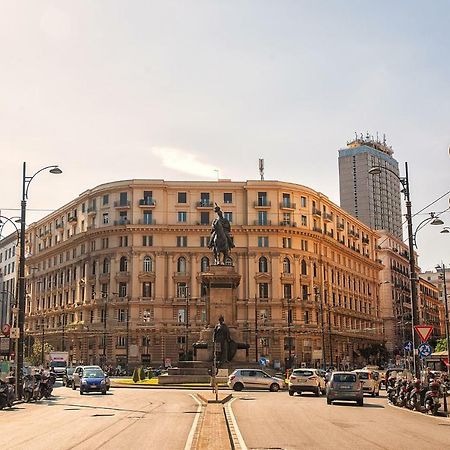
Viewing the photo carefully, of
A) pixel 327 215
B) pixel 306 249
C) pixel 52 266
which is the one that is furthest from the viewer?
pixel 52 266

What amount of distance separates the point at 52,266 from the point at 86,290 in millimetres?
16778

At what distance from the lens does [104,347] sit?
88062mm

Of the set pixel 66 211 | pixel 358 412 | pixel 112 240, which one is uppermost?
pixel 66 211

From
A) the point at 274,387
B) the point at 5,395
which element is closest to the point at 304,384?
the point at 274,387

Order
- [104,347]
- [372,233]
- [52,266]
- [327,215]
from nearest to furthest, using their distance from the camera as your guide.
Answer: [104,347]
[327,215]
[52,266]
[372,233]

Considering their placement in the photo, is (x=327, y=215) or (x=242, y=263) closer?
(x=242, y=263)

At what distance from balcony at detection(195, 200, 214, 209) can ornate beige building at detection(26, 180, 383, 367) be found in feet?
0.75

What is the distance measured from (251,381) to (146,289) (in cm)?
5062

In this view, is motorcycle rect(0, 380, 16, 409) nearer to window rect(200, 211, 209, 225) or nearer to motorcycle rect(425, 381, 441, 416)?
motorcycle rect(425, 381, 441, 416)

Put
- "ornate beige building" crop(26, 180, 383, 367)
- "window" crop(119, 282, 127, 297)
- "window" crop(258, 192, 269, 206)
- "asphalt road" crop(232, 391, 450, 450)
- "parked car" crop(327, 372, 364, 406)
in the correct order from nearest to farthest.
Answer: "asphalt road" crop(232, 391, 450, 450), "parked car" crop(327, 372, 364, 406), "ornate beige building" crop(26, 180, 383, 367), "window" crop(119, 282, 127, 297), "window" crop(258, 192, 269, 206)

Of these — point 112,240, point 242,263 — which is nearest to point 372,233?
point 242,263

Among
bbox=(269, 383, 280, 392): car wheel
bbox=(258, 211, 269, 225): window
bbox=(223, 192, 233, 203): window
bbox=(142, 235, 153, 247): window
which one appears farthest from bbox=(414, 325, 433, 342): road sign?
bbox=(223, 192, 233, 203): window

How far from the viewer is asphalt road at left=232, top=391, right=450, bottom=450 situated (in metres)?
14.6

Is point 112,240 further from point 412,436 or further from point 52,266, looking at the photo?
point 412,436
